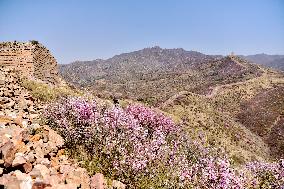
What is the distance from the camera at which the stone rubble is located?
727cm

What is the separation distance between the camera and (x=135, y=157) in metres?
9.16

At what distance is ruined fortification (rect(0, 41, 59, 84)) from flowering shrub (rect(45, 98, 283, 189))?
1355 centimetres

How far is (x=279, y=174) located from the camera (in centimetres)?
966

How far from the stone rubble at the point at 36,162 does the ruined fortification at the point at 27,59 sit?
14.2 m

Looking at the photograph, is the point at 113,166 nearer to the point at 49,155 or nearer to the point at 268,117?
the point at 49,155

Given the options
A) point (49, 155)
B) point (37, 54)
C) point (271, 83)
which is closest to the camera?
point (49, 155)

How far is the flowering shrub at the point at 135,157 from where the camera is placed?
814 centimetres

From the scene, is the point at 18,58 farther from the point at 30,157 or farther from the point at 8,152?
the point at 8,152

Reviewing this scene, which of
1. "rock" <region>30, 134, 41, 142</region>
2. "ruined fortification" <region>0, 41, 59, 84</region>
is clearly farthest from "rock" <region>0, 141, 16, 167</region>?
"ruined fortification" <region>0, 41, 59, 84</region>

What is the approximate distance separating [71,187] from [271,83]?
73.8 metres

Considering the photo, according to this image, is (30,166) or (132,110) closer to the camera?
(30,166)

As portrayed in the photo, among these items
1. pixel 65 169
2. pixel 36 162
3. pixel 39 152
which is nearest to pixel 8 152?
pixel 36 162

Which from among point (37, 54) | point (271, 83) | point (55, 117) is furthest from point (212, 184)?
point (271, 83)

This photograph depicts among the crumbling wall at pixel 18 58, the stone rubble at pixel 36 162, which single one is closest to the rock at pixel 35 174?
the stone rubble at pixel 36 162
